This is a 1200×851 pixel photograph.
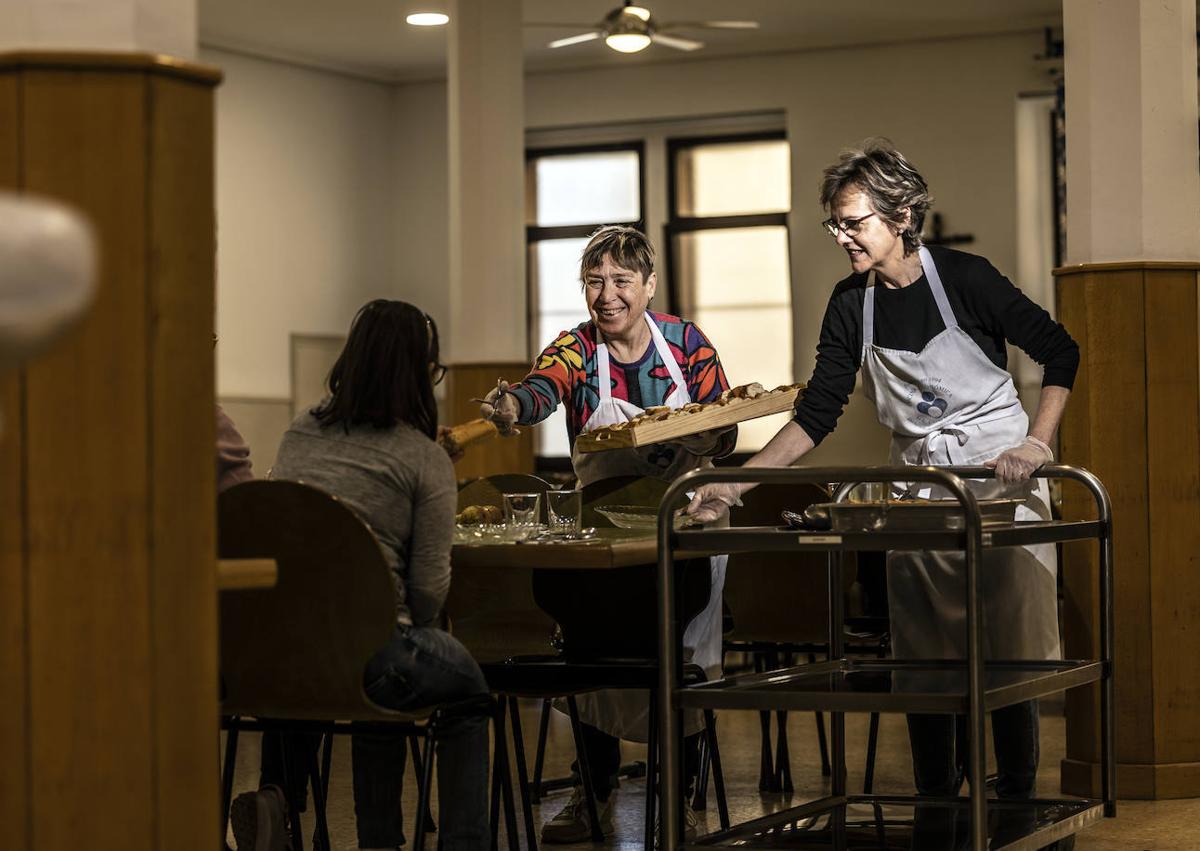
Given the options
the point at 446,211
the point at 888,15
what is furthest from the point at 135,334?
the point at 446,211

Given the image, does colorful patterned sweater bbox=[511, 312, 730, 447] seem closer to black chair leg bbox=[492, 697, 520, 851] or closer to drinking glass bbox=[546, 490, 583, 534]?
drinking glass bbox=[546, 490, 583, 534]

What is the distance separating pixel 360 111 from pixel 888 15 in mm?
3792

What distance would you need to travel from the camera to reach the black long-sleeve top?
11.0 ft

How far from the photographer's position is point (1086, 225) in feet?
14.4

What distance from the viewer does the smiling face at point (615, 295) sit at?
12.6 ft

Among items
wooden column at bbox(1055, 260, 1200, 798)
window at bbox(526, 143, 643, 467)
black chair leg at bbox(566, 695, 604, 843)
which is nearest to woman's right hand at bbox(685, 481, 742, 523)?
black chair leg at bbox(566, 695, 604, 843)

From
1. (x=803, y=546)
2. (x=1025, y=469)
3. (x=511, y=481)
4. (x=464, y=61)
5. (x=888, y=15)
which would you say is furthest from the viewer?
(x=888, y=15)

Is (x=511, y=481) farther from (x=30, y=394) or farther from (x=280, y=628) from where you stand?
(x=30, y=394)

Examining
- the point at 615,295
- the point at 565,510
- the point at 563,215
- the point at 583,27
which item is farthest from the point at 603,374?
the point at 563,215

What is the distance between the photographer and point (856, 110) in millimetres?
10180

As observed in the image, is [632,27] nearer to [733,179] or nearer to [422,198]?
[733,179]

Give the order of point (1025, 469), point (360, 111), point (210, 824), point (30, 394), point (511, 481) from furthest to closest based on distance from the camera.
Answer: point (360, 111) < point (511, 481) < point (1025, 469) < point (210, 824) < point (30, 394)

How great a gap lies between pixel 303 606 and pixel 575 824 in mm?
1419

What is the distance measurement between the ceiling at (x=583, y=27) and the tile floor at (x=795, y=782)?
4.77 meters
